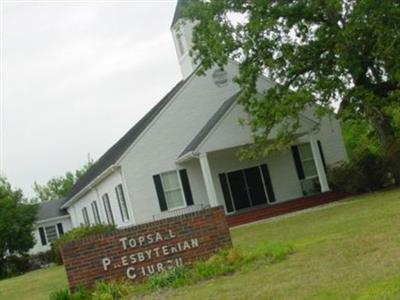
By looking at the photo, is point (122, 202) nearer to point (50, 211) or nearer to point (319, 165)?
point (319, 165)

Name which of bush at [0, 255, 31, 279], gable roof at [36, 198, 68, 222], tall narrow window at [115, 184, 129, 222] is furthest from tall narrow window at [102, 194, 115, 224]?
gable roof at [36, 198, 68, 222]

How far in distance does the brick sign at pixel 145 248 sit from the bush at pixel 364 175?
1640 centimetres

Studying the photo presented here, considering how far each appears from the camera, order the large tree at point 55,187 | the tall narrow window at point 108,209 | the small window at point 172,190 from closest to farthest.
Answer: the small window at point 172,190 → the tall narrow window at point 108,209 → the large tree at point 55,187

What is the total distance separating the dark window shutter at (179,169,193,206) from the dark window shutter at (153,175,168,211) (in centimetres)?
101

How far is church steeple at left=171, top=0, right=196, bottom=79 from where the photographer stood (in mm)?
34875

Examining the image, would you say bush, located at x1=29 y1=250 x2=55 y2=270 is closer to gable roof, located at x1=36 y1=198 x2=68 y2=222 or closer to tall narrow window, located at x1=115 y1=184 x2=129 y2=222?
gable roof, located at x1=36 y1=198 x2=68 y2=222

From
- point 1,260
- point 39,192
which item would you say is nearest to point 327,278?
point 1,260

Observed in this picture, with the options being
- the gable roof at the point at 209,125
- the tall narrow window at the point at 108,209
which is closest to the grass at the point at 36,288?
the gable roof at the point at 209,125

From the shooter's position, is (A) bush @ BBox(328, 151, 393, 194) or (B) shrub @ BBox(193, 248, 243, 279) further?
(A) bush @ BBox(328, 151, 393, 194)

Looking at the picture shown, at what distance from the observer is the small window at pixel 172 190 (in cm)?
3106

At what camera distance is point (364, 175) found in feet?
96.2

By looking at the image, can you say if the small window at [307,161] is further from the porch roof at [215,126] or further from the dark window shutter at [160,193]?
the dark window shutter at [160,193]

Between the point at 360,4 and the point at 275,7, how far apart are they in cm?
341

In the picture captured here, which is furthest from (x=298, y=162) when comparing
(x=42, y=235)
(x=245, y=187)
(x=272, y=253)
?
(x=42, y=235)
